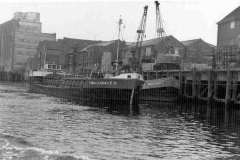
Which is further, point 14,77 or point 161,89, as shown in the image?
point 14,77

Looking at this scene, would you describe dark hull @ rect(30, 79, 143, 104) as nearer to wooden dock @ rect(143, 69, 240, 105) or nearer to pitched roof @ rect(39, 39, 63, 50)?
wooden dock @ rect(143, 69, 240, 105)

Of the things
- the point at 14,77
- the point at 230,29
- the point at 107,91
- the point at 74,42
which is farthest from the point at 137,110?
the point at 14,77

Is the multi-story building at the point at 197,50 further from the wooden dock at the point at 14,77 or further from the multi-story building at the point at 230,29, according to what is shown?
the wooden dock at the point at 14,77

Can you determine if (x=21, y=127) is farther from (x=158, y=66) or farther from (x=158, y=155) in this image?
(x=158, y=66)

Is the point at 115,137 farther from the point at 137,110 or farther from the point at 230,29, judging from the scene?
the point at 230,29

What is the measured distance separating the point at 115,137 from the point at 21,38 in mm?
139861

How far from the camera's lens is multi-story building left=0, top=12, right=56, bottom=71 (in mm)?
147875

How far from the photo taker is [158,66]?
5138 centimetres

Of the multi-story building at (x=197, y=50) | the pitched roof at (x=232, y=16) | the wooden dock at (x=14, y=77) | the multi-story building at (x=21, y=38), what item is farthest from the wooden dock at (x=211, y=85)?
the multi-story building at (x=21, y=38)

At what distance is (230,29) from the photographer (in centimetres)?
5897

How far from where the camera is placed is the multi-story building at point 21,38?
147875mm

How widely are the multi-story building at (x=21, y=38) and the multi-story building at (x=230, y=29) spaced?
100799 mm

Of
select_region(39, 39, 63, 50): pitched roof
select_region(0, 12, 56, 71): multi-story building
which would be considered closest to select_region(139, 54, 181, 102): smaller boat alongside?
select_region(39, 39, 63, 50): pitched roof

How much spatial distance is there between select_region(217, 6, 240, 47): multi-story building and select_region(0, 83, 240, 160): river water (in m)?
34.3
